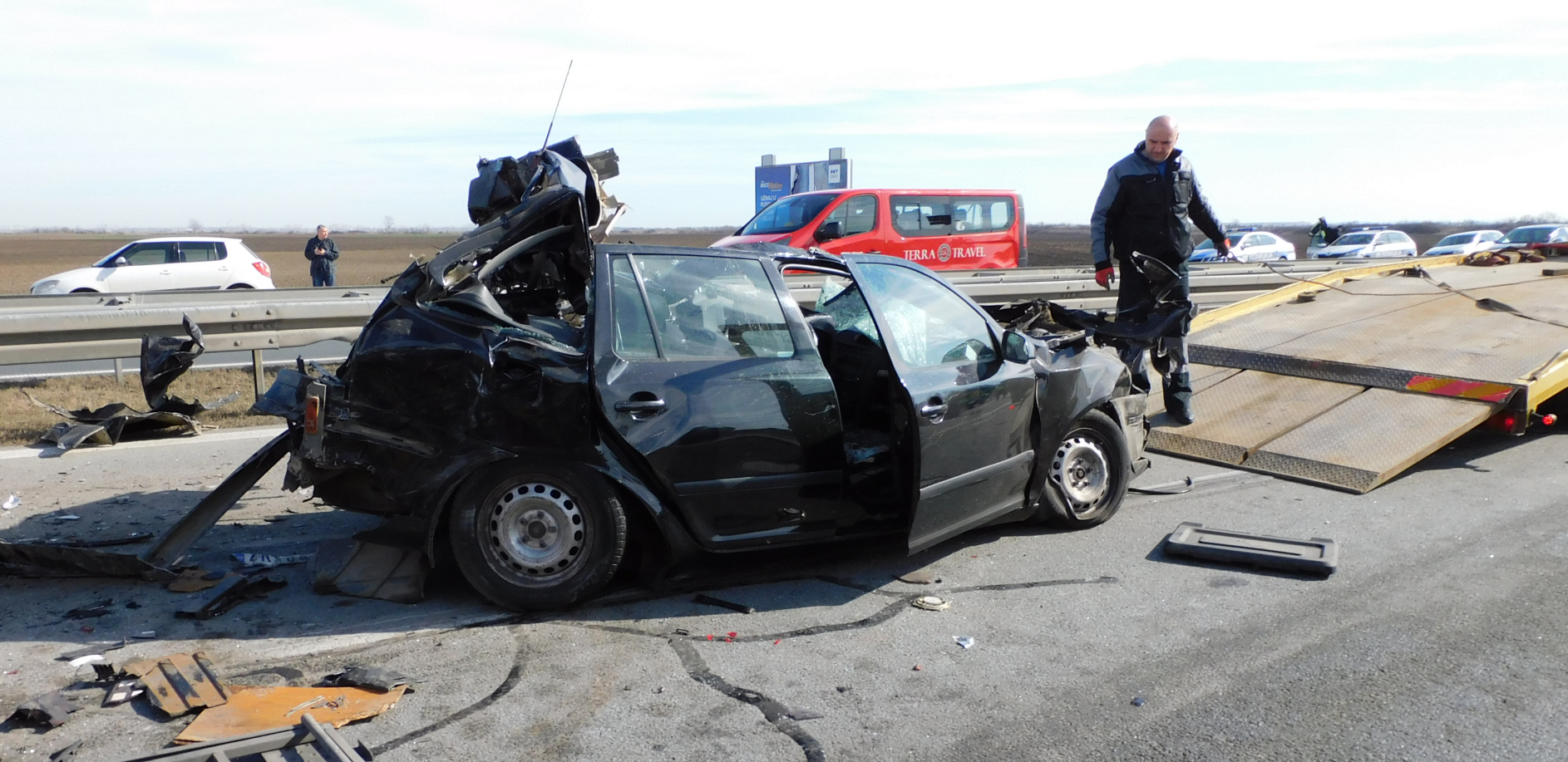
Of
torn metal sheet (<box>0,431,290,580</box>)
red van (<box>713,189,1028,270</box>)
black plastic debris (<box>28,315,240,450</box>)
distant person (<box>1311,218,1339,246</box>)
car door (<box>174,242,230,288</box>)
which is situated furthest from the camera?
distant person (<box>1311,218,1339,246</box>)

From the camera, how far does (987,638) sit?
450cm

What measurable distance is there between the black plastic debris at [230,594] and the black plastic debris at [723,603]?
1.88m

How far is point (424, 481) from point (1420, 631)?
405cm

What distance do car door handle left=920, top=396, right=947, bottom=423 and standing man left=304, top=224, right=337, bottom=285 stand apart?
59.8ft

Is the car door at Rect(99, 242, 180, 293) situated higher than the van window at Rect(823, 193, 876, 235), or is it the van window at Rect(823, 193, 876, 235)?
the van window at Rect(823, 193, 876, 235)

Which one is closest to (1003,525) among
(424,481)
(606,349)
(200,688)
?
(606,349)

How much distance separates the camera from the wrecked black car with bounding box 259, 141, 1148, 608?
4668 mm

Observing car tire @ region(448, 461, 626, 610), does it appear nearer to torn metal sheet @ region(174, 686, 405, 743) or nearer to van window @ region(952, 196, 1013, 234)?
torn metal sheet @ region(174, 686, 405, 743)

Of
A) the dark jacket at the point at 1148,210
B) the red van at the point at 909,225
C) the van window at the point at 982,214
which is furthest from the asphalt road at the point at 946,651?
the van window at the point at 982,214

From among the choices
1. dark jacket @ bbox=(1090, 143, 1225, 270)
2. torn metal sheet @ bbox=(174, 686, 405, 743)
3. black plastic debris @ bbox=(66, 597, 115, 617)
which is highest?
dark jacket @ bbox=(1090, 143, 1225, 270)

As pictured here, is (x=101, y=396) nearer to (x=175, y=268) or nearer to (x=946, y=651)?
(x=946, y=651)

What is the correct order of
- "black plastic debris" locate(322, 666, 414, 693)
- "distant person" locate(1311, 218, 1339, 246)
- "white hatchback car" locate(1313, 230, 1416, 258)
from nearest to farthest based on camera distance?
"black plastic debris" locate(322, 666, 414, 693), "white hatchback car" locate(1313, 230, 1416, 258), "distant person" locate(1311, 218, 1339, 246)

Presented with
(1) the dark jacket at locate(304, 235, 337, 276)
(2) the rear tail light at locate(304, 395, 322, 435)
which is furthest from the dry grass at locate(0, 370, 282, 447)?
(1) the dark jacket at locate(304, 235, 337, 276)

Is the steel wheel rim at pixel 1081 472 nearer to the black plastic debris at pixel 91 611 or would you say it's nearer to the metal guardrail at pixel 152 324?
the black plastic debris at pixel 91 611
